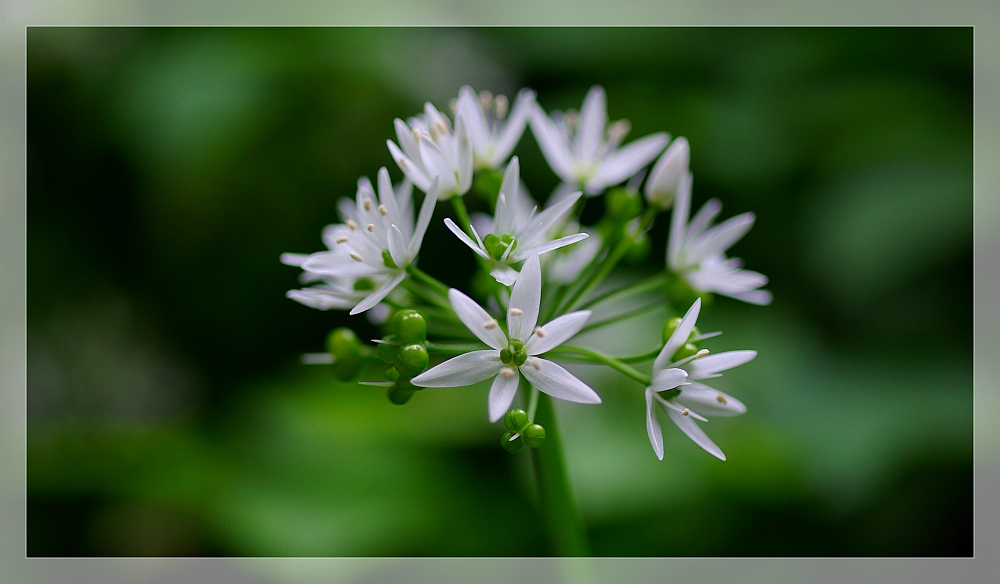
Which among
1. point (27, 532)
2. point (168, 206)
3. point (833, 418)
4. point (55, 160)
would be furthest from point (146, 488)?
point (833, 418)

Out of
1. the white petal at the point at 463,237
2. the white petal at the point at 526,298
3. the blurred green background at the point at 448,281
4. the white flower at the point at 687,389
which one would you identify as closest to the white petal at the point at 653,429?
the white flower at the point at 687,389

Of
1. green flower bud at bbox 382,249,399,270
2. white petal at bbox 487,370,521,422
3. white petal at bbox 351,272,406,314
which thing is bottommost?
white petal at bbox 487,370,521,422

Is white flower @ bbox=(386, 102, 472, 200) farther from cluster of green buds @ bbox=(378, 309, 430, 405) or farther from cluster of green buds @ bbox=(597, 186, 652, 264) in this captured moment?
cluster of green buds @ bbox=(597, 186, 652, 264)

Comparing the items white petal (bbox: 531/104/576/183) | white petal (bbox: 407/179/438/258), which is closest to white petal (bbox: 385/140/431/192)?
white petal (bbox: 407/179/438/258)

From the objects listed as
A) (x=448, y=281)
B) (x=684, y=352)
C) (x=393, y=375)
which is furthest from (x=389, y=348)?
(x=448, y=281)

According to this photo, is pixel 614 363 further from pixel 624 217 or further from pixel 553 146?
pixel 553 146

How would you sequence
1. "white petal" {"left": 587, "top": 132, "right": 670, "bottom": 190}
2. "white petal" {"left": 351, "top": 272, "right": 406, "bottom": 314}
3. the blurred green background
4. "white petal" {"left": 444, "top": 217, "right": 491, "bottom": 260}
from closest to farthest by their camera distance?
"white petal" {"left": 444, "top": 217, "right": 491, "bottom": 260} < "white petal" {"left": 351, "top": 272, "right": 406, "bottom": 314} < "white petal" {"left": 587, "top": 132, "right": 670, "bottom": 190} < the blurred green background

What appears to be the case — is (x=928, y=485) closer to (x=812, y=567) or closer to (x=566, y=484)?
(x=812, y=567)

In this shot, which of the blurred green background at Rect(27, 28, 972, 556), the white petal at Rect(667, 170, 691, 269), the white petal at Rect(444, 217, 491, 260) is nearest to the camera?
the white petal at Rect(444, 217, 491, 260)
